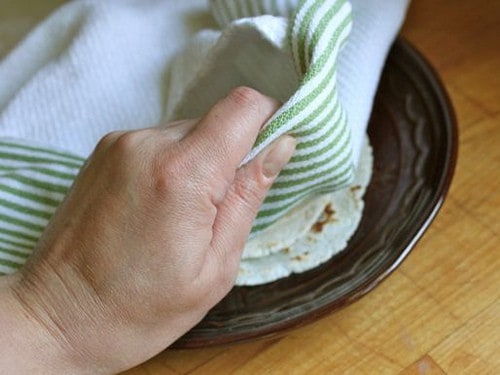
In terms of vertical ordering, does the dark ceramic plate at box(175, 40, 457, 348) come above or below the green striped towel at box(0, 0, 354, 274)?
below

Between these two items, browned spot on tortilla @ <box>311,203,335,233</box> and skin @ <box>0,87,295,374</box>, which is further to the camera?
browned spot on tortilla @ <box>311,203,335,233</box>

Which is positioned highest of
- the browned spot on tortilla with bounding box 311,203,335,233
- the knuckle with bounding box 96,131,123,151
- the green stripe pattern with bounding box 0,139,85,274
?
the knuckle with bounding box 96,131,123,151

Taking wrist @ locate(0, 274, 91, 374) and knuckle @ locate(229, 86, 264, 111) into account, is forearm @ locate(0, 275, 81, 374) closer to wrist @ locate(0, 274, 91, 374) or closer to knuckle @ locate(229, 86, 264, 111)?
wrist @ locate(0, 274, 91, 374)

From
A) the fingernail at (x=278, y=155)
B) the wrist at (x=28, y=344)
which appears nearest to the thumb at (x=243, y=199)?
the fingernail at (x=278, y=155)

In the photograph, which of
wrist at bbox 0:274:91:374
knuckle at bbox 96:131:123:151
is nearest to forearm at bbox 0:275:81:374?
wrist at bbox 0:274:91:374

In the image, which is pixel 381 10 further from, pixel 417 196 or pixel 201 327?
pixel 201 327

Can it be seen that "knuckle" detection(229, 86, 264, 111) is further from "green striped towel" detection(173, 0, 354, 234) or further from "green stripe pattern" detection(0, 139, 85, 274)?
"green stripe pattern" detection(0, 139, 85, 274)

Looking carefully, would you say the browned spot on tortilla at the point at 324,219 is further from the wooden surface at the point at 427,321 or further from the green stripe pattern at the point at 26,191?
the green stripe pattern at the point at 26,191

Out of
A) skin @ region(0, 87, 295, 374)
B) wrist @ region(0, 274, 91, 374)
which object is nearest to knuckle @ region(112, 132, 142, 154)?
skin @ region(0, 87, 295, 374)
